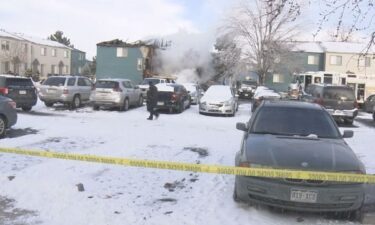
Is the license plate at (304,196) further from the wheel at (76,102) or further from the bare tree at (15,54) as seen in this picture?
the bare tree at (15,54)

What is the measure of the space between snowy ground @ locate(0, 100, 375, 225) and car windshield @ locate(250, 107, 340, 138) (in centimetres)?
119

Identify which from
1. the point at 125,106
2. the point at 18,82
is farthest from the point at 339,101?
the point at 18,82

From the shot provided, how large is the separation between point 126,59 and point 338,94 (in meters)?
27.4

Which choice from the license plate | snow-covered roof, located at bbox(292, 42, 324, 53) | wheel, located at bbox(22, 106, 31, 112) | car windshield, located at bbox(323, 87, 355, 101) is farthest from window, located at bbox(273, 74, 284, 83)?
the license plate

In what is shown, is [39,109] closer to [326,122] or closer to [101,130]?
[101,130]

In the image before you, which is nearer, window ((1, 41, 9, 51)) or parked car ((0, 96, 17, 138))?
parked car ((0, 96, 17, 138))

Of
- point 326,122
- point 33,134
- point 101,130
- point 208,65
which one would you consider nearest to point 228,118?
point 101,130

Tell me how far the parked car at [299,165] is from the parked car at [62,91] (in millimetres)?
→ 17748

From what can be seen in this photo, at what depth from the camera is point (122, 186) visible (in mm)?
8008

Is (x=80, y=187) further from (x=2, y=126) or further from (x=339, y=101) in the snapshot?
(x=339, y=101)

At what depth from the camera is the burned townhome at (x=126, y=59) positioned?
42906 mm

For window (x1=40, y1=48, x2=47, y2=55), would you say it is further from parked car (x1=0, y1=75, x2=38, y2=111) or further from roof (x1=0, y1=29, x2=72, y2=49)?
parked car (x1=0, y1=75, x2=38, y2=111)

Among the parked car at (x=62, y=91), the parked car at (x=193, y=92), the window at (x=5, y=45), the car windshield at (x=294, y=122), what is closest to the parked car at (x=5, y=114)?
the car windshield at (x=294, y=122)

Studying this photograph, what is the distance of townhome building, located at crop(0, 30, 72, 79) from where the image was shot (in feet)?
222
